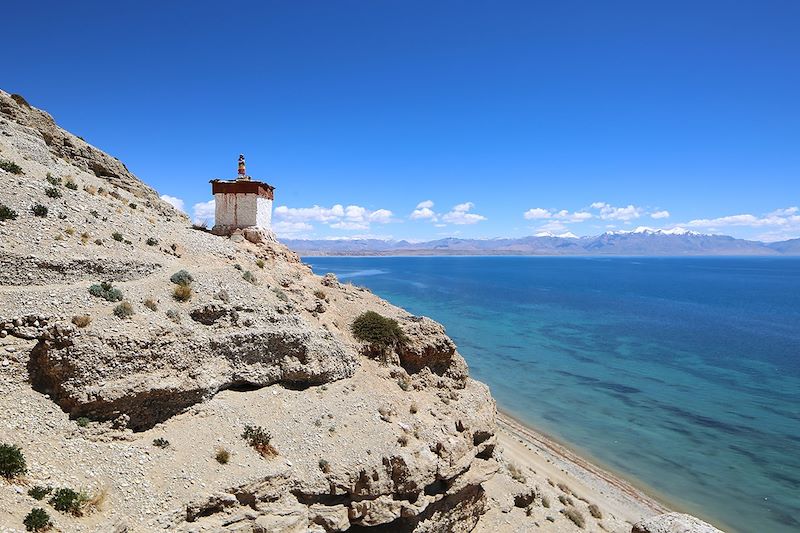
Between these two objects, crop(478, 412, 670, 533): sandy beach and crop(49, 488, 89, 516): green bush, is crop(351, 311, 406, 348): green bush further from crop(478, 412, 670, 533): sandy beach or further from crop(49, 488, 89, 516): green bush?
crop(49, 488, 89, 516): green bush

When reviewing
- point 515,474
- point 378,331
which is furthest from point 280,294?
point 515,474

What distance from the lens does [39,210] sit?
17609mm

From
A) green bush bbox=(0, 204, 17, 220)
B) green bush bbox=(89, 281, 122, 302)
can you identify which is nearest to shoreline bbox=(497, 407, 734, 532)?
green bush bbox=(89, 281, 122, 302)

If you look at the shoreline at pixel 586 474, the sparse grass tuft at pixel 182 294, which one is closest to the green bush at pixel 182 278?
the sparse grass tuft at pixel 182 294

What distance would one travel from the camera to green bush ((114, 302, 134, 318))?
15.6 m

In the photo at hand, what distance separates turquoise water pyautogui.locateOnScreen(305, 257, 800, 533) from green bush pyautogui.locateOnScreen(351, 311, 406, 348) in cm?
2502

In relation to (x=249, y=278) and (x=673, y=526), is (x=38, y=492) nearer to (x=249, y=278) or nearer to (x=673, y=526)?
(x=249, y=278)

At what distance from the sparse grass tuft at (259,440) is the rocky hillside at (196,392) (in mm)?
68

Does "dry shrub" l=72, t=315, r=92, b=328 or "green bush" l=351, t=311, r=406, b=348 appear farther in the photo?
"green bush" l=351, t=311, r=406, b=348

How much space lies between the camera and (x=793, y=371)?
2298 inches

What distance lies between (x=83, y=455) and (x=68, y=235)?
→ 893 centimetres

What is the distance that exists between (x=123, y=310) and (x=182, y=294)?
2.52 metres

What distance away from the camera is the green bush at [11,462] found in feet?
38.5

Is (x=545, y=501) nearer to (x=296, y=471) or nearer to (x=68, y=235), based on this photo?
(x=296, y=471)
